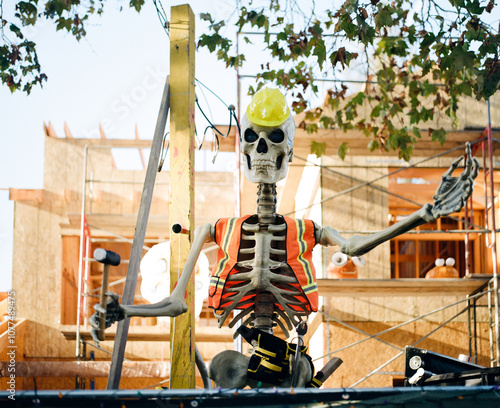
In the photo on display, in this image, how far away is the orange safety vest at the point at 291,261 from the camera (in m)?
3.88

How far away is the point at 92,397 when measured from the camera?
2594 millimetres

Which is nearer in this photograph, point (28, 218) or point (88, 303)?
point (88, 303)

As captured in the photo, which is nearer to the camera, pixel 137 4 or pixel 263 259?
pixel 263 259

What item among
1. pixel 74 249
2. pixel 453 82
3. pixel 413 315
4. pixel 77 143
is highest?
pixel 77 143

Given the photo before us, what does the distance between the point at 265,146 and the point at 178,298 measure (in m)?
0.92

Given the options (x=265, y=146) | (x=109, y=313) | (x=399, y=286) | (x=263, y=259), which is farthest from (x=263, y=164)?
(x=399, y=286)

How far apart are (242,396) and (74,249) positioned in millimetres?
11671

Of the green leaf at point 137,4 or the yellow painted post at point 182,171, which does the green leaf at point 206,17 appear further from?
the yellow painted post at point 182,171

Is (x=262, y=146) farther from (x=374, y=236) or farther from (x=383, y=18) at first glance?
(x=383, y=18)

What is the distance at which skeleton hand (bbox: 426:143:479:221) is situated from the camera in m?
3.25

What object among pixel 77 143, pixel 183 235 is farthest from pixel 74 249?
pixel 183 235

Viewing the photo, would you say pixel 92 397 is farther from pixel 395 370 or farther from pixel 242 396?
pixel 395 370

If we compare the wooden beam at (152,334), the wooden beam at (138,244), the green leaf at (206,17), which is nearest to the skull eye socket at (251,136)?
the wooden beam at (138,244)

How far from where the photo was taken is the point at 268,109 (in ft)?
13.3
